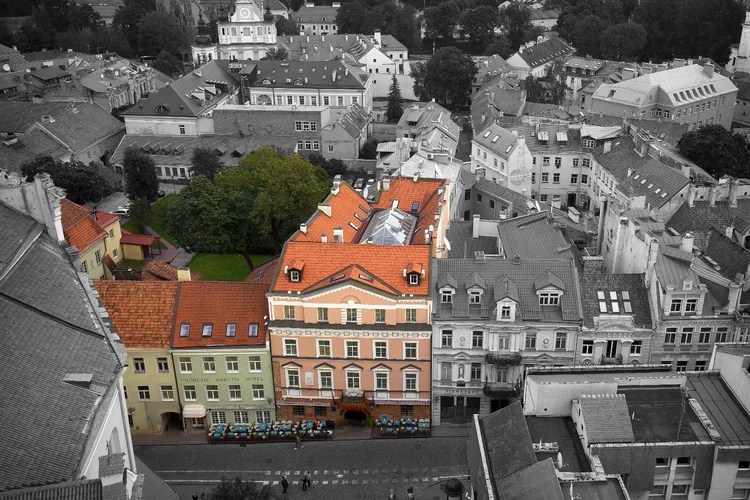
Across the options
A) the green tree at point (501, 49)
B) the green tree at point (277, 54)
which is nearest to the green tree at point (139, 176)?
the green tree at point (277, 54)

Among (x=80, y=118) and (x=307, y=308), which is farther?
(x=80, y=118)

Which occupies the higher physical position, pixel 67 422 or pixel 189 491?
pixel 67 422

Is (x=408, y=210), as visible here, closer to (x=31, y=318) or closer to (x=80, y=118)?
(x=31, y=318)

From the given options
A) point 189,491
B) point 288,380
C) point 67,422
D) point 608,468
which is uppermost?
point 67,422

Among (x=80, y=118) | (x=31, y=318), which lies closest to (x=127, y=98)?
(x=80, y=118)

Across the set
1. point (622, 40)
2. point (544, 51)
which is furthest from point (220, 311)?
point (622, 40)

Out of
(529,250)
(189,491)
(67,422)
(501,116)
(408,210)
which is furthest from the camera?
(501,116)

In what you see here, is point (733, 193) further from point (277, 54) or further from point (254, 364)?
point (277, 54)

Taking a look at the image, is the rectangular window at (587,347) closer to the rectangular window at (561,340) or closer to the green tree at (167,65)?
the rectangular window at (561,340)
